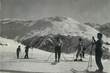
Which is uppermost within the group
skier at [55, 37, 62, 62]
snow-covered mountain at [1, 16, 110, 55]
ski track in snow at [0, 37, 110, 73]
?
snow-covered mountain at [1, 16, 110, 55]

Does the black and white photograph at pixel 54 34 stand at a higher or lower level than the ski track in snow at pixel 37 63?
higher

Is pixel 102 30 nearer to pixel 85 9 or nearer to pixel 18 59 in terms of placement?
pixel 85 9

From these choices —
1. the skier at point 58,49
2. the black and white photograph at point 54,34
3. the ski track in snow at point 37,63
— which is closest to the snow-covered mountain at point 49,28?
the black and white photograph at point 54,34

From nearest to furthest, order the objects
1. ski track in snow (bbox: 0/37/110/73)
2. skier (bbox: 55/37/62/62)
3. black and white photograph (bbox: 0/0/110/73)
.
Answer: ski track in snow (bbox: 0/37/110/73) → black and white photograph (bbox: 0/0/110/73) → skier (bbox: 55/37/62/62)

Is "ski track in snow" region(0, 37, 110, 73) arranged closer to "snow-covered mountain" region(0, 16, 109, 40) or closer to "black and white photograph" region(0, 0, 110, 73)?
"black and white photograph" region(0, 0, 110, 73)

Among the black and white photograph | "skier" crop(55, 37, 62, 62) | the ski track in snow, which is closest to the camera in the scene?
the ski track in snow

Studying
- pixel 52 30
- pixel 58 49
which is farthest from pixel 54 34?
pixel 58 49

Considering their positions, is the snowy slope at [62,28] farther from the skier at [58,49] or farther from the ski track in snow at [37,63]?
the ski track in snow at [37,63]

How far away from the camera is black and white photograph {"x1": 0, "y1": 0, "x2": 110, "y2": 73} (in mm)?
3949

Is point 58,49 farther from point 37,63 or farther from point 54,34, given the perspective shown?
point 37,63

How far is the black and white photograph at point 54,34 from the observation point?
395cm

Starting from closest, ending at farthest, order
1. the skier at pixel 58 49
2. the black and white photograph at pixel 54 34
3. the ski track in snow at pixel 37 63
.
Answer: the ski track in snow at pixel 37 63 < the black and white photograph at pixel 54 34 < the skier at pixel 58 49

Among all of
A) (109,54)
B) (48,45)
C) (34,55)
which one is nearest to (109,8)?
(109,54)

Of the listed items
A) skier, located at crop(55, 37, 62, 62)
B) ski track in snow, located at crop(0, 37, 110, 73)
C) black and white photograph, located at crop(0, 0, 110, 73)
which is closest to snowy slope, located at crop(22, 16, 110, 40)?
black and white photograph, located at crop(0, 0, 110, 73)
